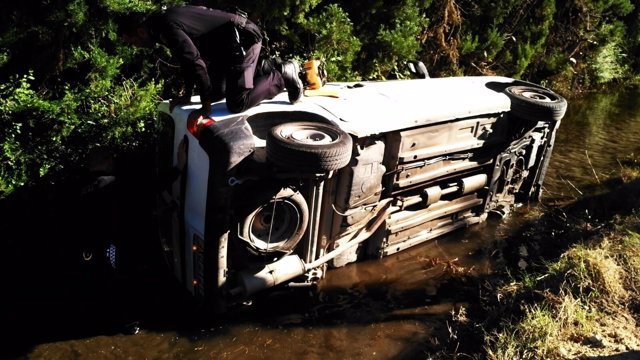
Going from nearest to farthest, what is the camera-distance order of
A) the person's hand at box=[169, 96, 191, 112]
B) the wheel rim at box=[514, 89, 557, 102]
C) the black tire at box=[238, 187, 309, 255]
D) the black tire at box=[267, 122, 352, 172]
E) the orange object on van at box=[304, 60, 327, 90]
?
the black tire at box=[267, 122, 352, 172] < the black tire at box=[238, 187, 309, 255] < the person's hand at box=[169, 96, 191, 112] < the orange object on van at box=[304, 60, 327, 90] < the wheel rim at box=[514, 89, 557, 102]

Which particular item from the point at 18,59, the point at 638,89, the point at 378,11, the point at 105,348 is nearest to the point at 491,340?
the point at 105,348

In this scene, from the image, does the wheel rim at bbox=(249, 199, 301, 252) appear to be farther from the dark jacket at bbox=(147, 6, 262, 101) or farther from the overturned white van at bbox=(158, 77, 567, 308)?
the dark jacket at bbox=(147, 6, 262, 101)

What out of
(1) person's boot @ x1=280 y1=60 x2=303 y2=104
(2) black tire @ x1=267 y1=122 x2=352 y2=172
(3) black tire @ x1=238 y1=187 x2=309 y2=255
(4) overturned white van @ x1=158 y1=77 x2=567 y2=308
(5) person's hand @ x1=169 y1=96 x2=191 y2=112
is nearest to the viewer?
(2) black tire @ x1=267 y1=122 x2=352 y2=172

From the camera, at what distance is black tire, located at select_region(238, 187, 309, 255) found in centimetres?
405

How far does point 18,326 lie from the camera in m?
4.24

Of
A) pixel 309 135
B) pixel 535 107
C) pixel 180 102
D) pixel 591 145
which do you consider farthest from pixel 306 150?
pixel 591 145

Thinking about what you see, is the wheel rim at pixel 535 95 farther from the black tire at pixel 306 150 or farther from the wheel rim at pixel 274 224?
the wheel rim at pixel 274 224

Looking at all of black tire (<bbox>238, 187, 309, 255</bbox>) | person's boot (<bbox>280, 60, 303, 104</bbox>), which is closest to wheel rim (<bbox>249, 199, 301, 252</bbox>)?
black tire (<bbox>238, 187, 309, 255</bbox>)

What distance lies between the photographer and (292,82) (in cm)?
457

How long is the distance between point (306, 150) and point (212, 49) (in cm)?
129

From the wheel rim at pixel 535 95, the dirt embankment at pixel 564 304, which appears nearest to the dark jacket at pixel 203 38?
the dirt embankment at pixel 564 304

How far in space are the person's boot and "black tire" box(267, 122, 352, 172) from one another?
0.58m

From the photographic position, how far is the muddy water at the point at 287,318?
4121mm

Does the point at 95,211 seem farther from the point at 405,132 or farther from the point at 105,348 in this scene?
the point at 405,132
